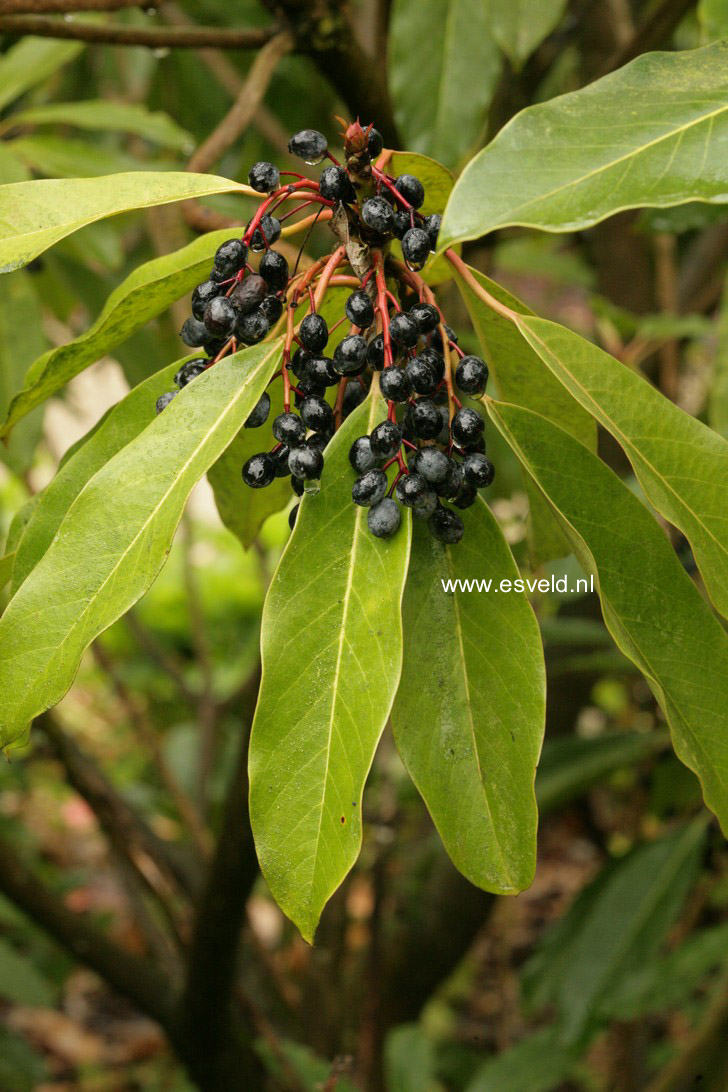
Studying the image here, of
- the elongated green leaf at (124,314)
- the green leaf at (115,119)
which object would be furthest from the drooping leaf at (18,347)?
the elongated green leaf at (124,314)

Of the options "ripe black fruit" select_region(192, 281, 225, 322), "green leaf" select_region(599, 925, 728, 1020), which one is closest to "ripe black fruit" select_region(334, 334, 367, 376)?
"ripe black fruit" select_region(192, 281, 225, 322)

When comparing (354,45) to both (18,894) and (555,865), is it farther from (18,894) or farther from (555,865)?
(555,865)

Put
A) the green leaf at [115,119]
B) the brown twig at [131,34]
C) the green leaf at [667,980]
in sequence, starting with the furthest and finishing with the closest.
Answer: the green leaf at [667,980] < the green leaf at [115,119] < the brown twig at [131,34]

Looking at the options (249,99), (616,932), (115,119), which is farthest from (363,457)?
(616,932)

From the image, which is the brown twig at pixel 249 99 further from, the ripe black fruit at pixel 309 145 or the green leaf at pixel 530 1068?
the green leaf at pixel 530 1068

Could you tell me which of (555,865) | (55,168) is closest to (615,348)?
(55,168)

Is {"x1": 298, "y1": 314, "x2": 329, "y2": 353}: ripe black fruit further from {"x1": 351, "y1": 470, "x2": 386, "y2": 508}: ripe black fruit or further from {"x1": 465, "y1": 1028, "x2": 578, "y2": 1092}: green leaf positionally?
{"x1": 465, "y1": 1028, "x2": 578, "y2": 1092}: green leaf
